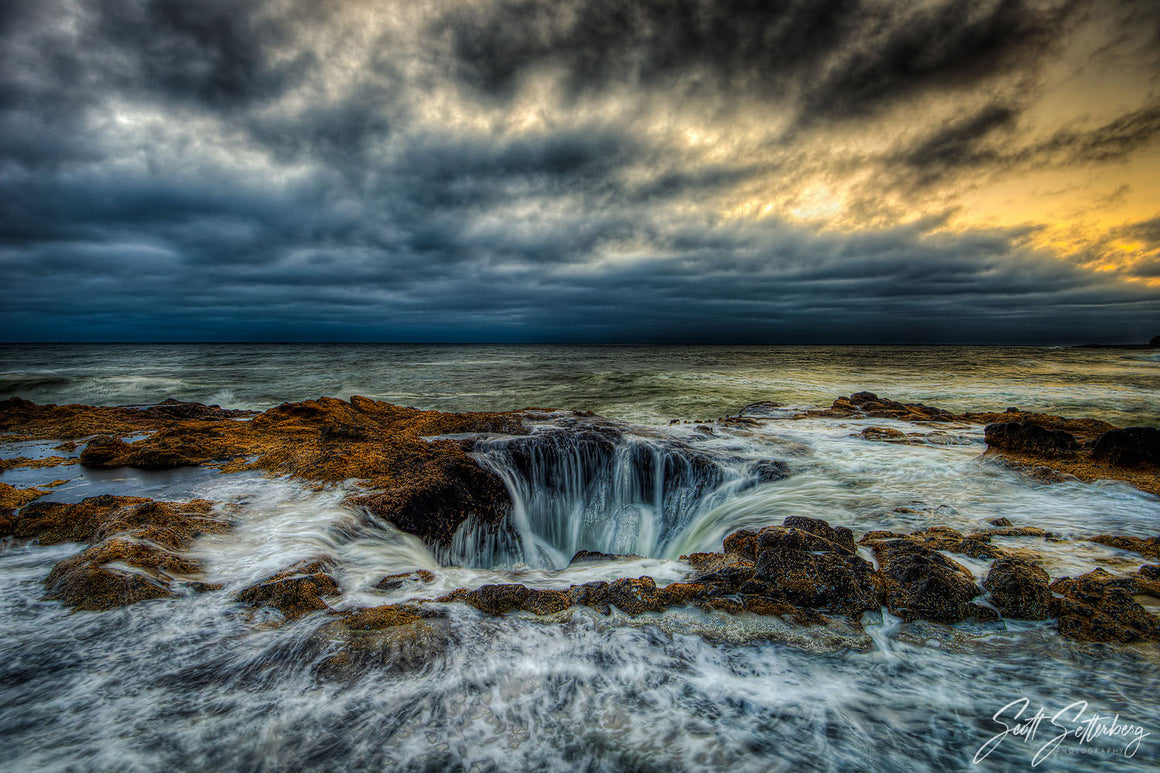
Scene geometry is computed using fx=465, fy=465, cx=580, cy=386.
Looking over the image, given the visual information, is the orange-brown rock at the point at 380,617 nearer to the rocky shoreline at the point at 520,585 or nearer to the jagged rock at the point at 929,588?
the rocky shoreline at the point at 520,585

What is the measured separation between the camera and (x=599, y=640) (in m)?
3.41

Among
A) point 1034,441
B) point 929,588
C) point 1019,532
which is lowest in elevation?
point 1019,532

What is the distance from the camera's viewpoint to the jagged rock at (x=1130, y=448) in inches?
275

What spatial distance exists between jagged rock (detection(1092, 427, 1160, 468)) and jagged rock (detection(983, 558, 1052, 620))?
548 cm

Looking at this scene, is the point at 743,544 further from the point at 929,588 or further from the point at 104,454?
the point at 104,454

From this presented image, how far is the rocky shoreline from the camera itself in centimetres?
353

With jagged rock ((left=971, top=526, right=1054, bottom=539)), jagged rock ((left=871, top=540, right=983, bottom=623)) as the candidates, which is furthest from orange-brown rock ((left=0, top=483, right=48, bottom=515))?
jagged rock ((left=971, top=526, right=1054, bottom=539))

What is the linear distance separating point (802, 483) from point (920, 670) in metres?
4.39

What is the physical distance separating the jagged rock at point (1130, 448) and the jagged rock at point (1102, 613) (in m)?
5.02

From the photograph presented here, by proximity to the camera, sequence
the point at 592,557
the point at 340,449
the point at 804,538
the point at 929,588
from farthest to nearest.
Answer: the point at 340,449
the point at 592,557
the point at 804,538
the point at 929,588

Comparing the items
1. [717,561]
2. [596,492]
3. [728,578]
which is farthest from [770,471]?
[728,578]

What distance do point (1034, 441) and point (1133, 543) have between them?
13.1 feet

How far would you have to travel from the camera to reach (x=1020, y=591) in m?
3.60

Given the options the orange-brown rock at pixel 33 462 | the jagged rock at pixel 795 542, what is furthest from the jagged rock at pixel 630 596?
the orange-brown rock at pixel 33 462
